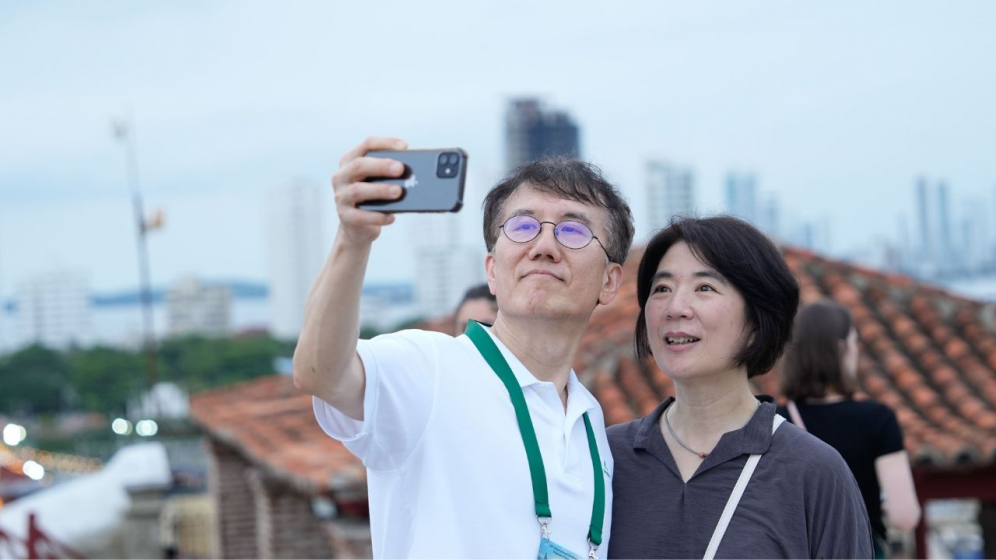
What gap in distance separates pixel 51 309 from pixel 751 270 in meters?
152

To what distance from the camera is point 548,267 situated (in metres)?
2.04

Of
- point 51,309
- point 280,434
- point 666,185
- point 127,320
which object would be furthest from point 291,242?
point 280,434

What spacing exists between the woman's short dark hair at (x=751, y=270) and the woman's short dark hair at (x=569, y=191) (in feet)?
0.33

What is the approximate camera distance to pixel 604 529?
6.73 ft

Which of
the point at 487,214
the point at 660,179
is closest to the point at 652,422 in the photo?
the point at 487,214

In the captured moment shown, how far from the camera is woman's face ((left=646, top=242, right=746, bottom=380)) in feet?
6.97

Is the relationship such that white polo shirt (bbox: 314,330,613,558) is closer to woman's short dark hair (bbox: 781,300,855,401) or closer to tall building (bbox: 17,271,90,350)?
woman's short dark hair (bbox: 781,300,855,401)

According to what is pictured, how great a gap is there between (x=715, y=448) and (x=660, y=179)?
1807 inches

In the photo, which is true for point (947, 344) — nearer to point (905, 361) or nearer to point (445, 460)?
point (905, 361)

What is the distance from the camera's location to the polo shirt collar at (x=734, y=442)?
6.77 ft

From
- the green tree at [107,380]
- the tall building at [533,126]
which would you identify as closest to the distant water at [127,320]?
the green tree at [107,380]

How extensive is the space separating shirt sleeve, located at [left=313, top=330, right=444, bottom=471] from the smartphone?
33cm

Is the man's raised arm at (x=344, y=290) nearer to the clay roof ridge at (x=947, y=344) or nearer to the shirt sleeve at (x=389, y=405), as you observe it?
the shirt sleeve at (x=389, y=405)

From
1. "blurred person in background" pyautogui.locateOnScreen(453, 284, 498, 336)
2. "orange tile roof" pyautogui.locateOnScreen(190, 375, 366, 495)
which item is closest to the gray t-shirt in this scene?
"blurred person in background" pyautogui.locateOnScreen(453, 284, 498, 336)
